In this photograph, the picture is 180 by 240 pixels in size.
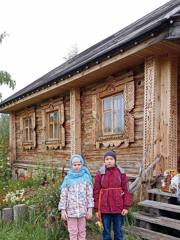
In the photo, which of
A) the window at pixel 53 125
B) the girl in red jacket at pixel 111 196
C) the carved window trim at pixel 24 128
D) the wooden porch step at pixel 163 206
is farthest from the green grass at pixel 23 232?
the carved window trim at pixel 24 128

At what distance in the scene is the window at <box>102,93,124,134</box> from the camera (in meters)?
8.24

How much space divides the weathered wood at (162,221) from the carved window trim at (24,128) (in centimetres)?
850

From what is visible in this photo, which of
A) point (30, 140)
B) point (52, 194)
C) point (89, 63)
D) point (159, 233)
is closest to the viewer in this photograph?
point (159, 233)

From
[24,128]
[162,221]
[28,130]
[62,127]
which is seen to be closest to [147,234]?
[162,221]

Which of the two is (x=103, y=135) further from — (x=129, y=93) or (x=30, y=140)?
(x=30, y=140)

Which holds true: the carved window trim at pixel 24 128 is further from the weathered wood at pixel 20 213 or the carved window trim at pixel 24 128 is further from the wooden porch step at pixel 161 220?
the wooden porch step at pixel 161 220

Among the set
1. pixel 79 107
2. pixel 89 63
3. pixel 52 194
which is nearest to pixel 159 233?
pixel 52 194

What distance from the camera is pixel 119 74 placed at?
8.18m

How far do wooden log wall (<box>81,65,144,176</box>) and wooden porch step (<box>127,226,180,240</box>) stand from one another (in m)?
2.50

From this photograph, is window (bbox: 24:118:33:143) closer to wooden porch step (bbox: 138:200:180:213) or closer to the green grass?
the green grass

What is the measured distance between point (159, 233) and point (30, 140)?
32.7 feet

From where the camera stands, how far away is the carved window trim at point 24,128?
13234mm

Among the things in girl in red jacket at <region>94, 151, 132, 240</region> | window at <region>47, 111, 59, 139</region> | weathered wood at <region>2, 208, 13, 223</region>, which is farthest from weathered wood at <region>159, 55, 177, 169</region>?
window at <region>47, 111, 59, 139</region>

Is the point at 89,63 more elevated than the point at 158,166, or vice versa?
the point at 89,63
